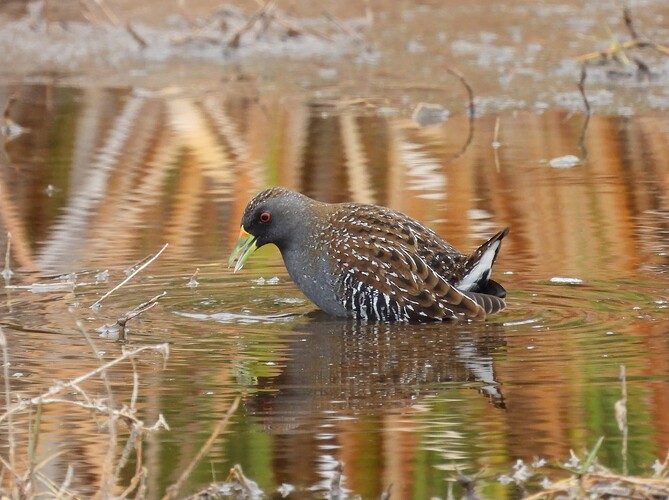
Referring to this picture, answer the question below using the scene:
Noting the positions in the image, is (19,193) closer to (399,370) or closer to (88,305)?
(88,305)

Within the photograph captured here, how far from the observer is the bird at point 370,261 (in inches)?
258

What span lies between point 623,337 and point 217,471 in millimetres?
2223

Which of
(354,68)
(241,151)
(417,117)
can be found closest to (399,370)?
(241,151)

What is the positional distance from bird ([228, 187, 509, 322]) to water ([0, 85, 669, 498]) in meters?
0.10

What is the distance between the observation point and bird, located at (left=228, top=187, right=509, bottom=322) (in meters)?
6.55

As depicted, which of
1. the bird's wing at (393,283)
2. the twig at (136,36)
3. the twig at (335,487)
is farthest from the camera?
the twig at (136,36)

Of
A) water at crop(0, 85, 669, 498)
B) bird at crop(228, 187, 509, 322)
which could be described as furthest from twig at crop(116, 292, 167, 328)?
bird at crop(228, 187, 509, 322)

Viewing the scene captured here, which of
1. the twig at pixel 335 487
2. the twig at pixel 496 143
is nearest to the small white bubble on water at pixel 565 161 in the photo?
the twig at pixel 496 143

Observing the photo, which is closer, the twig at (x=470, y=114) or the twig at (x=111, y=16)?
the twig at (x=470, y=114)

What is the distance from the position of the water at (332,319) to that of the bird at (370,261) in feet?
0.32

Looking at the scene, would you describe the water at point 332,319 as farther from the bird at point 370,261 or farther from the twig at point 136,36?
the twig at point 136,36

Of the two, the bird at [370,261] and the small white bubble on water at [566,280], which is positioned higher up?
the bird at [370,261]

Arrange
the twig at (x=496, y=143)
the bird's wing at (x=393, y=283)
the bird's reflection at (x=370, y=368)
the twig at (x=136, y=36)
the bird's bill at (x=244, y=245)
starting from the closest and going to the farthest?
the bird's reflection at (x=370, y=368)
the bird's wing at (x=393, y=283)
the bird's bill at (x=244, y=245)
the twig at (x=496, y=143)
the twig at (x=136, y=36)

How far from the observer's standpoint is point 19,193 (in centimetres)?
952
